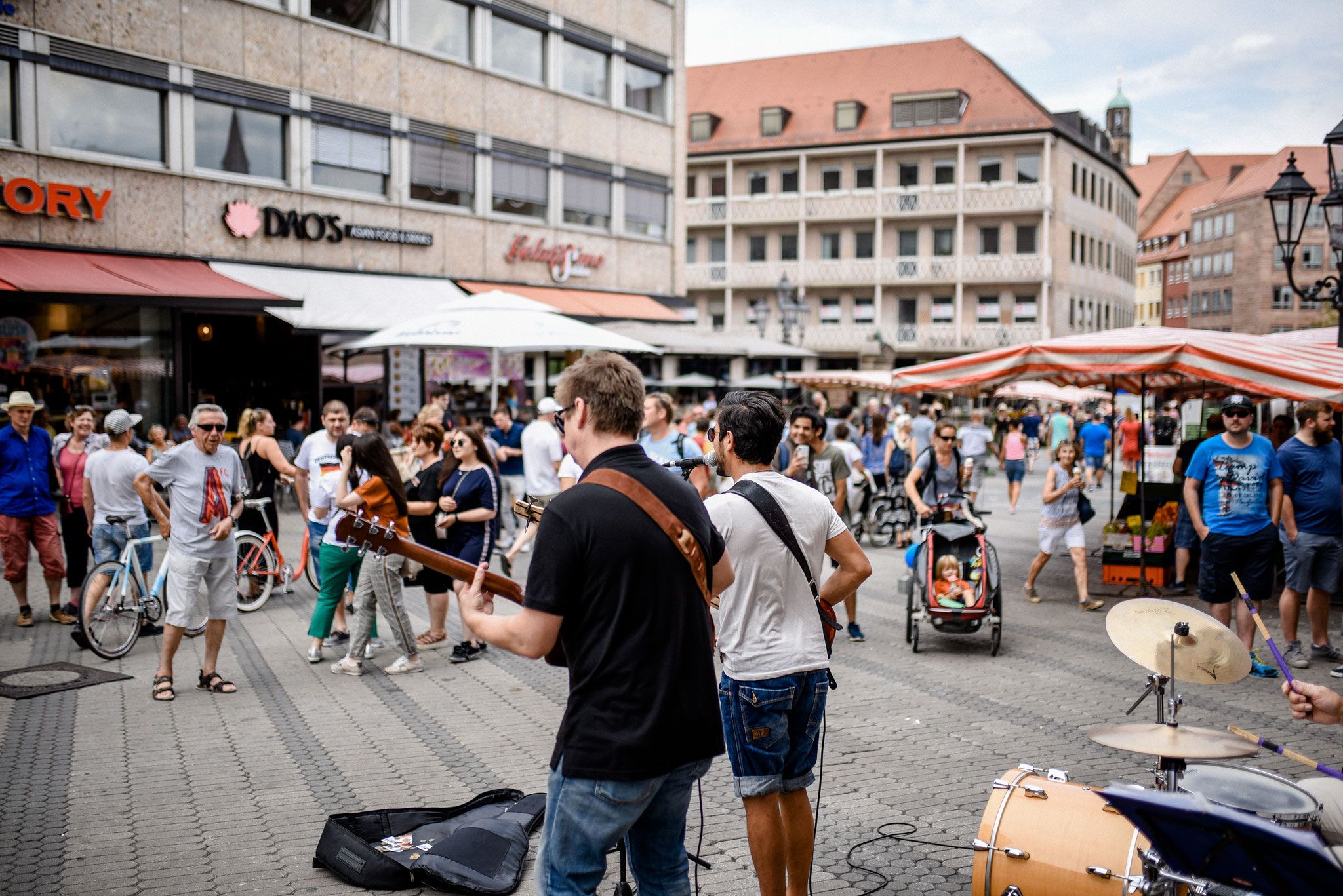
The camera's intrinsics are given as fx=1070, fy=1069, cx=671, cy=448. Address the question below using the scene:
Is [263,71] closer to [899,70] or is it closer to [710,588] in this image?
[710,588]

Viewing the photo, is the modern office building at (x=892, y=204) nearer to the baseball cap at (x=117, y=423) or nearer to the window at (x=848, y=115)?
the window at (x=848, y=115)

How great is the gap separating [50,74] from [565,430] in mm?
18060

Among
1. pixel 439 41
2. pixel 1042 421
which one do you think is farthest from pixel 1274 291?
pixel 439 41

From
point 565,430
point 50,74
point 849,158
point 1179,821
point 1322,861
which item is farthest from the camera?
point 849,158

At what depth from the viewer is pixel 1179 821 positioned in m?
2.52

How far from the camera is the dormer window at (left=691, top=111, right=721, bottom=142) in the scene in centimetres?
5656

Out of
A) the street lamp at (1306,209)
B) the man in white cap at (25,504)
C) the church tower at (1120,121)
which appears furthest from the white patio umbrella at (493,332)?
the church tower at (1120,121)

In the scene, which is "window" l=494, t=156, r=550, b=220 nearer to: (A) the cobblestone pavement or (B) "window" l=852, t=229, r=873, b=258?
(A) the cobblestone pavement

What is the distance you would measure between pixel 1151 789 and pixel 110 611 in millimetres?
7914

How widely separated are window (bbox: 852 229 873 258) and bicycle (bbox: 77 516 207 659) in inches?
1907

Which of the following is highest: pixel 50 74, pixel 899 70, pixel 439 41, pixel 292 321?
pixel 899 70

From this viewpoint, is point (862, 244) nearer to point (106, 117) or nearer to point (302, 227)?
point (302, 227)

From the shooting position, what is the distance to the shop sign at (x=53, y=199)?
54.5 ft

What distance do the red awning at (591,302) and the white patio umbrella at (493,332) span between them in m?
8.63
